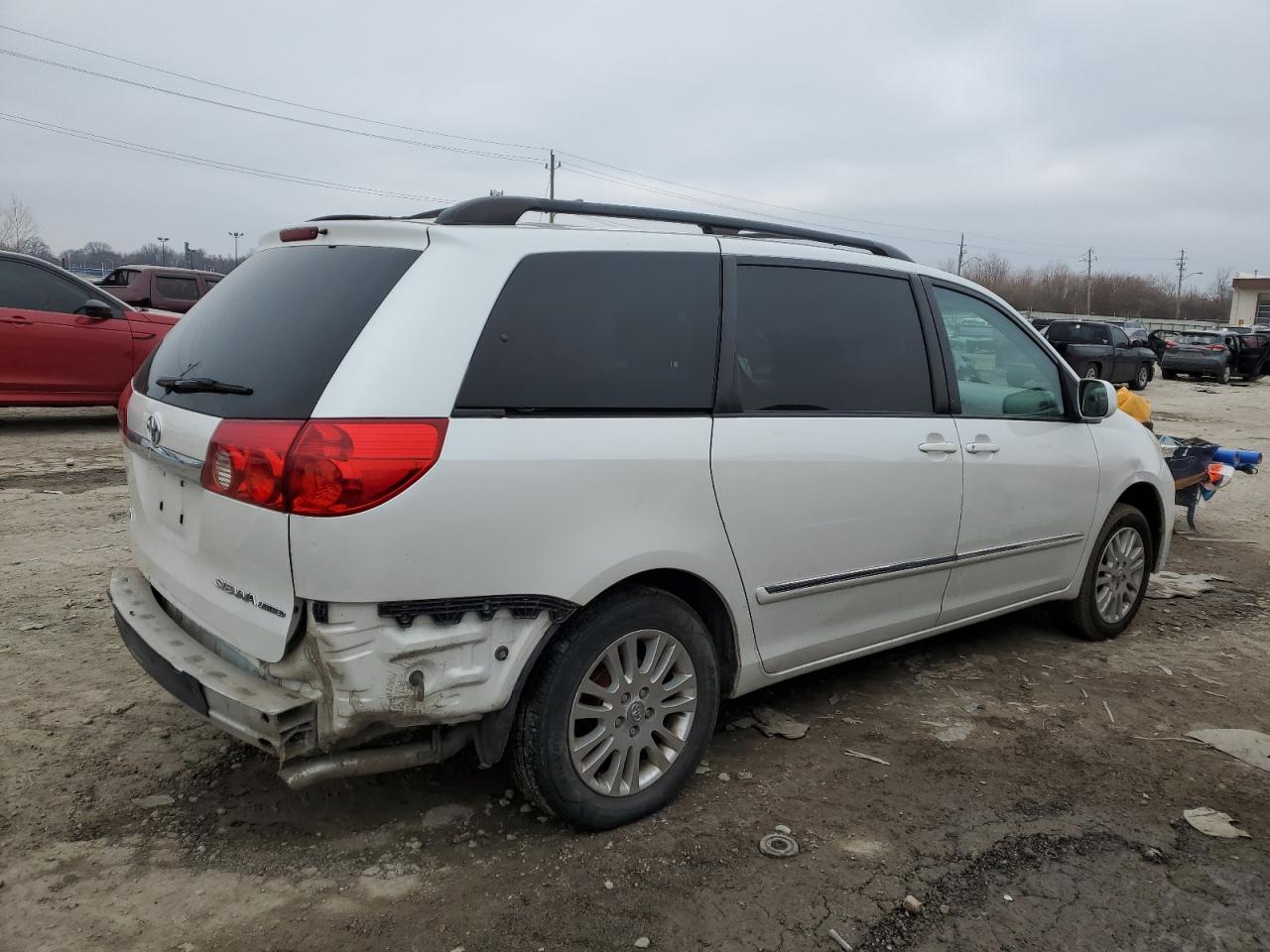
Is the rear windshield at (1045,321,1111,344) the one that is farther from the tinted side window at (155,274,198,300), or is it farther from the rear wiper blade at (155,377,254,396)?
the rear wiper blade at (155,377,254,396)

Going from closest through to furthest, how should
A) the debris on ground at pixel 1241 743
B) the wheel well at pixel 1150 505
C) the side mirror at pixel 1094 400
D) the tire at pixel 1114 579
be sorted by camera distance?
the debris on ground at pixel 1241 743
the side mirror at pixel 1094 400
the tire at pixel 1114 579
the wheel well at pixel 1150 505

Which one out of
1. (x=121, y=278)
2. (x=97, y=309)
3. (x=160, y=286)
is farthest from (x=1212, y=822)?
(x=121, y=278)

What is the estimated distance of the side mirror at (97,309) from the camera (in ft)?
31.7

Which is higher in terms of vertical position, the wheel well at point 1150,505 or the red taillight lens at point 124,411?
the red taillight lens at point 124,411

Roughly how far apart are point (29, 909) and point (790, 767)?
2287 millimetres

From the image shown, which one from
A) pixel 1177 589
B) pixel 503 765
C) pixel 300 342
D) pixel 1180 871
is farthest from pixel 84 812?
pixel 1177 589

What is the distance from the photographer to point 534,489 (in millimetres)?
2551

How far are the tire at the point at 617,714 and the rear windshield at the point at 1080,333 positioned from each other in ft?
77.9

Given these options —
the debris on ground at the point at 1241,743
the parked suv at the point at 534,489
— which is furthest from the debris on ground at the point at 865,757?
the debris on ground at the point at 1241,743

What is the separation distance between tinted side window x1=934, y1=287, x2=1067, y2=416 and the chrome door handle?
0.43 ft

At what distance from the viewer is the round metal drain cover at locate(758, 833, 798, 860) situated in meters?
2.84

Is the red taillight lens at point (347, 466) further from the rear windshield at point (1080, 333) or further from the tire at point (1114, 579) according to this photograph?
the rear windshield at point (1080, 333)

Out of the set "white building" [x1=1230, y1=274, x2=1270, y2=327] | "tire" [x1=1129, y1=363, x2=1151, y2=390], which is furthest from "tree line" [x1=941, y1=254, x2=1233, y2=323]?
"tire" [x1=1129, y1=363, x2=1151, y2=390]

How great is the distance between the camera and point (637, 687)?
289 centimetres
